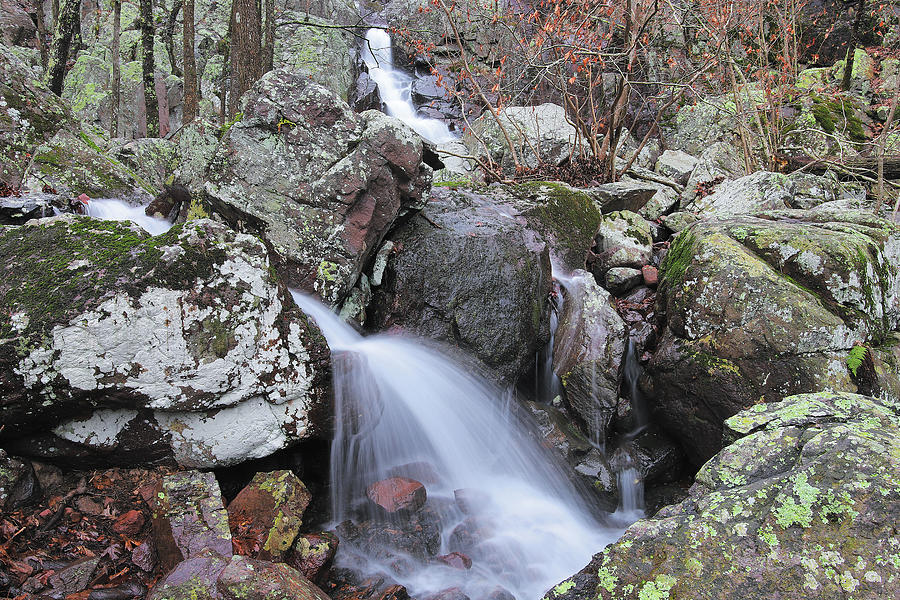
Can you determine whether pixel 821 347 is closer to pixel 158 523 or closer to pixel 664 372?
pixel 664 372

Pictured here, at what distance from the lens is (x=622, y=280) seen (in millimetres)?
7098

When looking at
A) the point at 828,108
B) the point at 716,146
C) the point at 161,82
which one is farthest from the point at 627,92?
the point at 161,82

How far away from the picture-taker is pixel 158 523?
333cm

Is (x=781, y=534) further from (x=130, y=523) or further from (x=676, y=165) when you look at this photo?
(x=676, y=165)

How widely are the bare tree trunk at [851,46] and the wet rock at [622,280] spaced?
10.4m

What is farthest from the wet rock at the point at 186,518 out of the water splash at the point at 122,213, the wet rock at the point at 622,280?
the wet rock at the point at 622,280

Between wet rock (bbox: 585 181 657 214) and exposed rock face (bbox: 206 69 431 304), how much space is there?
12.4ft

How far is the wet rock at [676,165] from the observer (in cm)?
1195

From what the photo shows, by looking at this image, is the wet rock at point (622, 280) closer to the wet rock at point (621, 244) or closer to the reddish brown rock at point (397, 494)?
the wet rock at point (621, 244)

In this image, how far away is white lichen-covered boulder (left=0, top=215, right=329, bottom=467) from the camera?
3.47m

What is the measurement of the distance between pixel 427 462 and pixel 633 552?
3292 millimetres

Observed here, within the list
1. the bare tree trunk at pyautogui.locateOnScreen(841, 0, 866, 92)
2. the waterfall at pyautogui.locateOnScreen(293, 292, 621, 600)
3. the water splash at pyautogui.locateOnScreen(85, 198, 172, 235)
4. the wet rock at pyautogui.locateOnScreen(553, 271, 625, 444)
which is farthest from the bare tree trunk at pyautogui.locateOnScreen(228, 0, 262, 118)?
the bare tree trunk at pyautogui.locateOnScreen(841, 0, 866, 92)

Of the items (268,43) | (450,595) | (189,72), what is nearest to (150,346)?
(450,595)

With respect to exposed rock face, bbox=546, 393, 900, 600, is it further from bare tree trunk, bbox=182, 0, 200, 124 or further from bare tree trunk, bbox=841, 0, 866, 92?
bare tree trunk, bbox=841, 0, 866, 92
